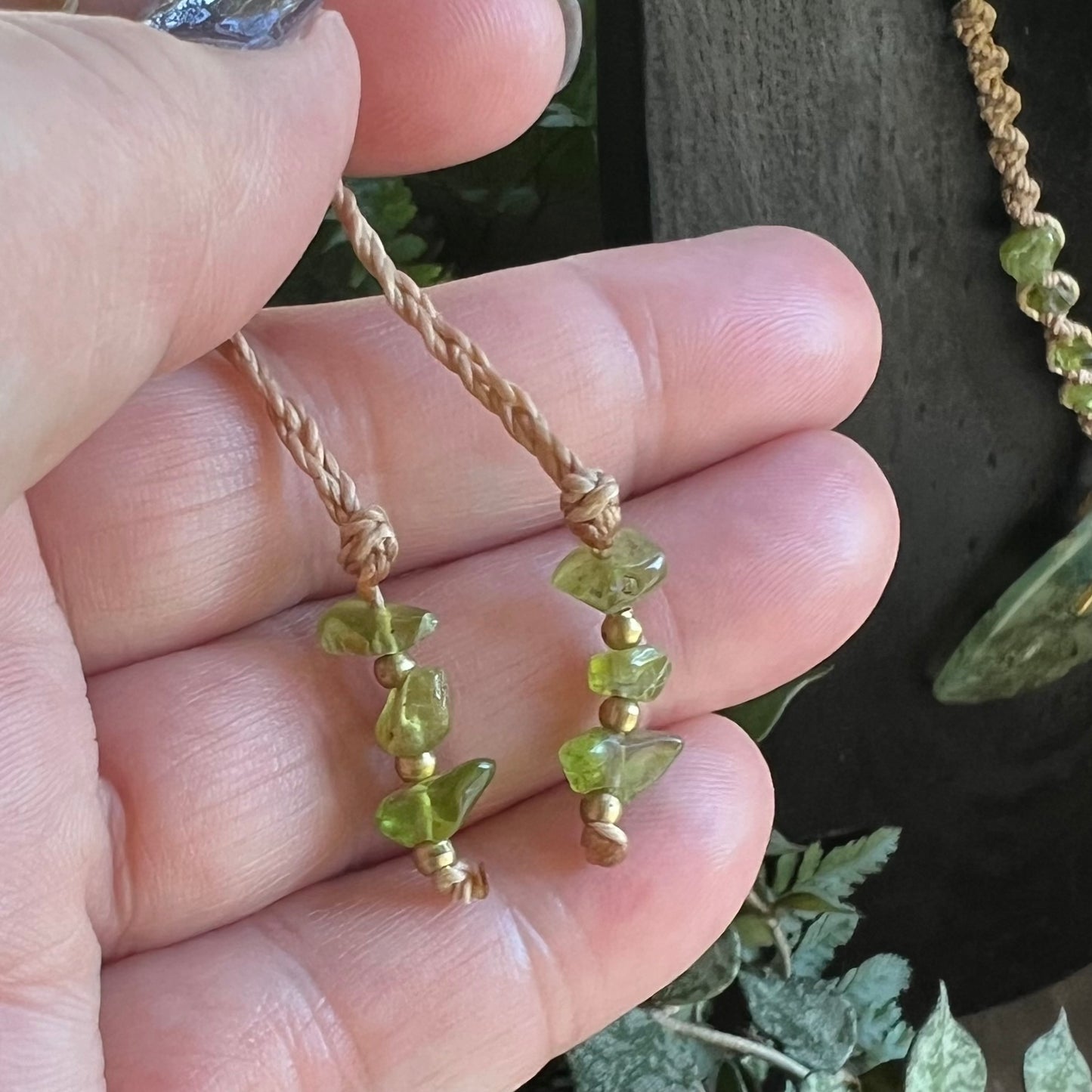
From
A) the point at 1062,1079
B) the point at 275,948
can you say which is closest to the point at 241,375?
the point at 275,948

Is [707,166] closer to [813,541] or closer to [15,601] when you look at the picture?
[813,541]

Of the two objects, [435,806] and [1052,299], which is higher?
Result: [1052,299]

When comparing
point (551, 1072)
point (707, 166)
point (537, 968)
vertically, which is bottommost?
point (551, 1072)

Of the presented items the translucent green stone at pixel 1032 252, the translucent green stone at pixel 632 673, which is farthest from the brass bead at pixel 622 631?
the translucent green stone at pixel 1032 252

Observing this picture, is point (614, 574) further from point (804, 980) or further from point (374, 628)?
point (804, 980)

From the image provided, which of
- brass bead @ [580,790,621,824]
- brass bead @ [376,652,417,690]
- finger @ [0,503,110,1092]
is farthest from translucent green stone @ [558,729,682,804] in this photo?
finger @ [0,503,110,1092]

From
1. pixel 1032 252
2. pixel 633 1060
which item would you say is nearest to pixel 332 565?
pixel 633 1060

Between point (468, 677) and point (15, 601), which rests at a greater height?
point (15, 601)
